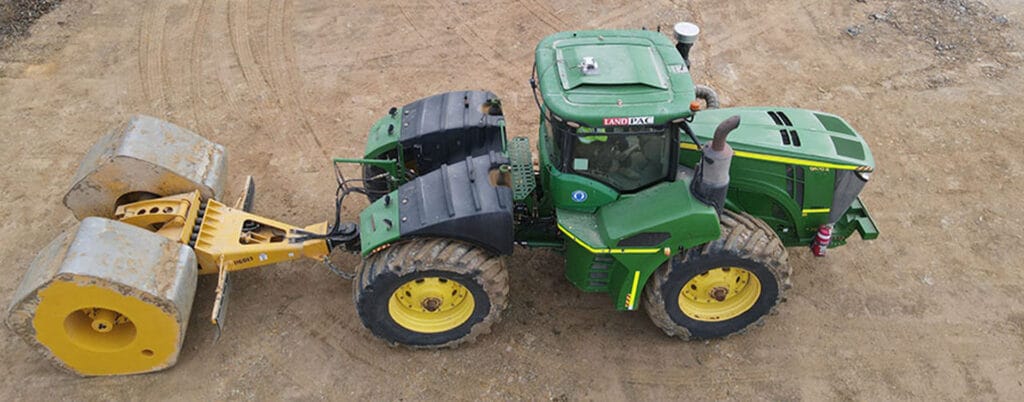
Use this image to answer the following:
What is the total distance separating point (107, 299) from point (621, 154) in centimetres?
390

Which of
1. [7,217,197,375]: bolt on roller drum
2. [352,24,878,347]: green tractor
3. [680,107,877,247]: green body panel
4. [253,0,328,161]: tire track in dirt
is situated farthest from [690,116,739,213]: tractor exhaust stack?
[253,0,328,161]: tire track in dirt

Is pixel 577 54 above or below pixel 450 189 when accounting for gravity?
above

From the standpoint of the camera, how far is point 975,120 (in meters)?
8.55

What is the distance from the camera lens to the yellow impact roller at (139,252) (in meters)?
5.11

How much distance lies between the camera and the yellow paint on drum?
509 cm

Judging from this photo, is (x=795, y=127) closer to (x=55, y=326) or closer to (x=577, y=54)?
(x=577, y=54)

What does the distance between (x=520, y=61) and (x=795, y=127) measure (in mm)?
4480

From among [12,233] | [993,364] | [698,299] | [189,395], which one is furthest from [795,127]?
[12,233]

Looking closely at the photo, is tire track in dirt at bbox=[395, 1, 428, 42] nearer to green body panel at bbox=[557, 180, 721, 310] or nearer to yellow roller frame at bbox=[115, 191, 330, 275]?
yellow roller frame at bbox=[115, 191, 330, 275]

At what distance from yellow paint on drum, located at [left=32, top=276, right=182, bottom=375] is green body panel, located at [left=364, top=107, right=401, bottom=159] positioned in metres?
2.18

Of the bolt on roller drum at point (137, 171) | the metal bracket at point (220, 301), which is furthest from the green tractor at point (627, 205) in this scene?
the bolt on roller drum at point (137, 171)

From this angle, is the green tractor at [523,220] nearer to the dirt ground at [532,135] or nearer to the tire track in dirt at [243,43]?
the dirt ground at [532,135]

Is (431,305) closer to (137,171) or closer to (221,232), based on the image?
(221,232)

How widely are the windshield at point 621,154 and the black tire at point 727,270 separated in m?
0.66
